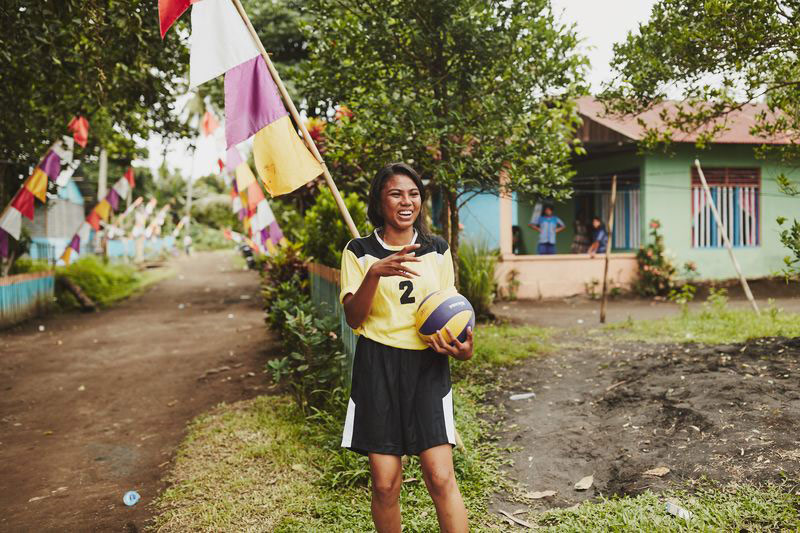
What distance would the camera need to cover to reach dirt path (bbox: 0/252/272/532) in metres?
4.26

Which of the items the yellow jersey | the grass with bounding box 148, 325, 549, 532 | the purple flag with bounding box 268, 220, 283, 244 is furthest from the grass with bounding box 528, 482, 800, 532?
the purple flag with bounding box 268, 220, 283, 244

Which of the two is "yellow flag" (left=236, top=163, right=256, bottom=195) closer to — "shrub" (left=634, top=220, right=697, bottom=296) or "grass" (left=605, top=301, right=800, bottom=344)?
"grass" (left=605, top=301, right=800, bottom=344)

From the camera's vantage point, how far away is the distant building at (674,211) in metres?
13.4

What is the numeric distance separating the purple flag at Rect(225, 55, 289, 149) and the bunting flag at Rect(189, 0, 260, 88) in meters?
0.06

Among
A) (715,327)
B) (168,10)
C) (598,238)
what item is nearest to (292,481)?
(168,10)

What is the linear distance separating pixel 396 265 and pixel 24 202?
9171 mm

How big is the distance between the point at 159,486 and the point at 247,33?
3.02m

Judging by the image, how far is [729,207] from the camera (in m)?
14.3

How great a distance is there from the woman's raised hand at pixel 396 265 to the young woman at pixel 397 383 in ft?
0.27

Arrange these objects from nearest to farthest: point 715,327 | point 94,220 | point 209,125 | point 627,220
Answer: point 715,327 → point 209,125 → point 94,220 → point 627,220

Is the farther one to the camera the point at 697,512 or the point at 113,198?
the point at 113,198

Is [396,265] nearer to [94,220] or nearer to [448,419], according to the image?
[448,419]

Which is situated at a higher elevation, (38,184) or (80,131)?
(80,131)

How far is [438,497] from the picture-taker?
2.67 meters
